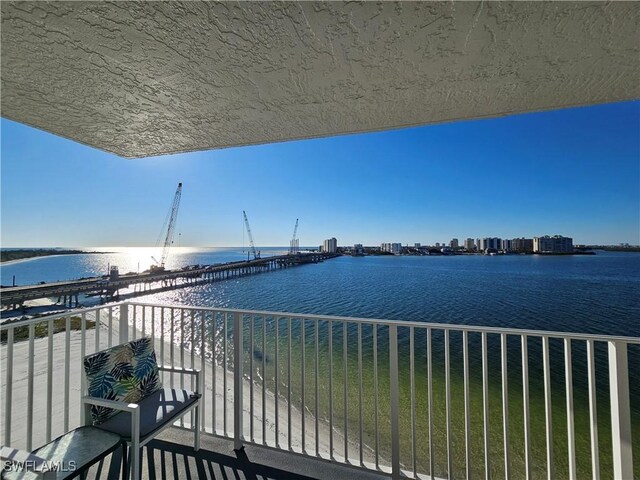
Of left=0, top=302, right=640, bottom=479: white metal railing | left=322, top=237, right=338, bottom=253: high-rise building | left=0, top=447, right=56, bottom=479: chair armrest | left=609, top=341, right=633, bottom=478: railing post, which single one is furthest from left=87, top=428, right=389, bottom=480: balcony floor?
left=322, top=237, right=338, bottom=253: high-rise building

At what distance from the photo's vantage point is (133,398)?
1.92 m

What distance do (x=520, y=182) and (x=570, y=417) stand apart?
2456 centimetres

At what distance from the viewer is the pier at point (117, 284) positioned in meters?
20.0

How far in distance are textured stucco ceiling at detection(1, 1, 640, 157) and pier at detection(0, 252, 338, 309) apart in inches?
1031

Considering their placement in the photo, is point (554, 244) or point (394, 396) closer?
point (394, 396)

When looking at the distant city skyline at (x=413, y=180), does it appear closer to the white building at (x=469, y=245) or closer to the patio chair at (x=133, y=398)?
the patio chair at (x=133, y=398)

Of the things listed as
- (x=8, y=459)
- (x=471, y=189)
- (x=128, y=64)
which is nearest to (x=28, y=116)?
(x=128, y=64)

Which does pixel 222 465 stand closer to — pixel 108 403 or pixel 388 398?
pixel 108 403

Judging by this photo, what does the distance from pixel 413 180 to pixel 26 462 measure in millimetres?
20025

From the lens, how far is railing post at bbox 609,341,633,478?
147 centimetres

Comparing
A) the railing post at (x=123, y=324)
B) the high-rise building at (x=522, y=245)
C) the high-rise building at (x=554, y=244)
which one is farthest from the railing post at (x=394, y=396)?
the high-rise building at (x=522, y=245)

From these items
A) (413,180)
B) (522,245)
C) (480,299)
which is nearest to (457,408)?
(480,299)

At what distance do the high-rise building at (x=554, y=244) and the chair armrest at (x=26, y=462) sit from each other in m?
45.4

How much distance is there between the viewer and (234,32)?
45.3 inches
